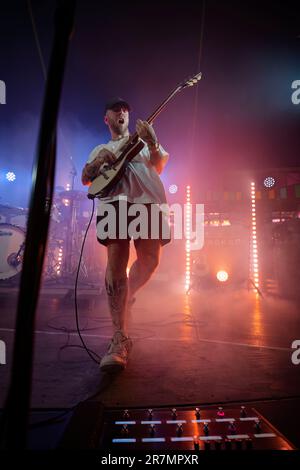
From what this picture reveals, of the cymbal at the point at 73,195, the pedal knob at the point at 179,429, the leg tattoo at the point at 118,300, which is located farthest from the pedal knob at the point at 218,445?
the cymbal at the point at 73,195

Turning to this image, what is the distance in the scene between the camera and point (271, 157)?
28.2 feet

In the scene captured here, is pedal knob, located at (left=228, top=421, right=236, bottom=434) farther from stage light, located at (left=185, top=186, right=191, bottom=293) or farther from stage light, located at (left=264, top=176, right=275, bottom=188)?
stage light, located at (left=264, top=176, right=275, bottom=188)

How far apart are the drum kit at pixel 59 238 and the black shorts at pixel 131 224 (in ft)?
17.3

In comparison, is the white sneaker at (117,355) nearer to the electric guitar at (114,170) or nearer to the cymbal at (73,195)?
the electric guitar at (114,170)

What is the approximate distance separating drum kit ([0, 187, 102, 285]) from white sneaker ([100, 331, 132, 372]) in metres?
5.39

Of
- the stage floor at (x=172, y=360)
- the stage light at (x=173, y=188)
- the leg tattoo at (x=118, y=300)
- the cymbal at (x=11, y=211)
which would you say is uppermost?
the stage light at (x=173, y=188)

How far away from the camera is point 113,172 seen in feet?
6.70

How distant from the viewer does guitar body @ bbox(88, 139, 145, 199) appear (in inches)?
79.5

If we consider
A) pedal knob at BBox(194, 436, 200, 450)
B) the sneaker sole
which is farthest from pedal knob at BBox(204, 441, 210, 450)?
the sneaker sole

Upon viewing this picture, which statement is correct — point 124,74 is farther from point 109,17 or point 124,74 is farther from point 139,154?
point 139,154

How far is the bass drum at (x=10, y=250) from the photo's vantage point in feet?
22.9

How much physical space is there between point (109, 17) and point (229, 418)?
6187 mm

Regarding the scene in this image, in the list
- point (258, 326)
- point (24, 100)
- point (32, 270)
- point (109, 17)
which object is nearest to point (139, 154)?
point (32, 270)

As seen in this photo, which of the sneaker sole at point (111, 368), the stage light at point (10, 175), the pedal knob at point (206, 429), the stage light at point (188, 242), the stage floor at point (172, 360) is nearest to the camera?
the pedal knob at point (206, 429)
